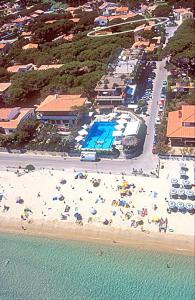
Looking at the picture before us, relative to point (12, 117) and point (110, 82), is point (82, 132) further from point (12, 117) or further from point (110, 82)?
point (12, 117)

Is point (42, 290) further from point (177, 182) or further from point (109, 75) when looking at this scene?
point (109, 75)

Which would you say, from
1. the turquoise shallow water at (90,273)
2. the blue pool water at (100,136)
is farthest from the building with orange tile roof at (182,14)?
the turquoise shallow water at (90,273)

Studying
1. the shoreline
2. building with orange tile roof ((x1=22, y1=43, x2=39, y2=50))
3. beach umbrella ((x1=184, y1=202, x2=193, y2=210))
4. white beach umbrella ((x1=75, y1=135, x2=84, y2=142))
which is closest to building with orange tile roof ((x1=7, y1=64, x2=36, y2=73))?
building with orange tile roof ((x1=22, y1=43, x2=39, y2=50))

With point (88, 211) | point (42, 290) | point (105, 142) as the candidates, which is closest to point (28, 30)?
point (105, 142)

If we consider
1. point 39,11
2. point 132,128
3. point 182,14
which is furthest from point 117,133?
point 39,11

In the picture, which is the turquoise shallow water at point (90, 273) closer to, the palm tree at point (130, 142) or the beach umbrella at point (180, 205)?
the beach umbrella at point (180, 205)

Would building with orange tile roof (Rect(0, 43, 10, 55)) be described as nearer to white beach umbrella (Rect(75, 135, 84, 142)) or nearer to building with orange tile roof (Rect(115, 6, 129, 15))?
building with orange tile roof (Rect(115, 6, 129, 15))
